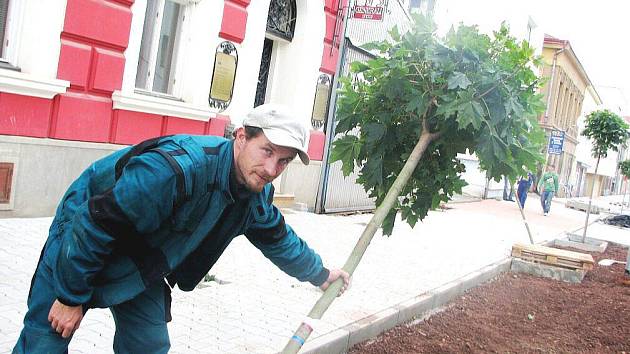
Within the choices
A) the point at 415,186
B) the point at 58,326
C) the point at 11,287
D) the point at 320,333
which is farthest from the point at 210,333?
the point at 58,326

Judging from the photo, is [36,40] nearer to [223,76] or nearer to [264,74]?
[223,76]

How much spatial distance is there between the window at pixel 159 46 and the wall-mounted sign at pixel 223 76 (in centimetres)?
60

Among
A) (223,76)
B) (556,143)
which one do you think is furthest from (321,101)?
(556,143)

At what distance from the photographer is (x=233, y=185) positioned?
2359 millimetres

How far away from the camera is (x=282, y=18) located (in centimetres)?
1066

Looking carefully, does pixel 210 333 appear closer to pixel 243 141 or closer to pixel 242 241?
pixel 243 141

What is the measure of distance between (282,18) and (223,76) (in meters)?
2.22

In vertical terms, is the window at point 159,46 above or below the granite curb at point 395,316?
above

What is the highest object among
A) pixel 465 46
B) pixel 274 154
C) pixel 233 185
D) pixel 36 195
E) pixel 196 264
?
pixel 465 46

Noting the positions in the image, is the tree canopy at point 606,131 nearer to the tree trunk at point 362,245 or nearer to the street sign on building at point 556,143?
the street sign on building at point 556,143

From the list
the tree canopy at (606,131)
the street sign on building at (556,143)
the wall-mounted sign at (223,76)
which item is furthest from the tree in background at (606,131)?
the wall-mounted sign at (223,76)

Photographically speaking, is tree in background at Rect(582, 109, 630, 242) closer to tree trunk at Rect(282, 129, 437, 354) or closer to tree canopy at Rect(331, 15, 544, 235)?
tree canopy at Rect(331, 15, 544, 235)

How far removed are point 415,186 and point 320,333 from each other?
1.47 metres

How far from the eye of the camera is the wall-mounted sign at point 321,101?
11109 millimetres
